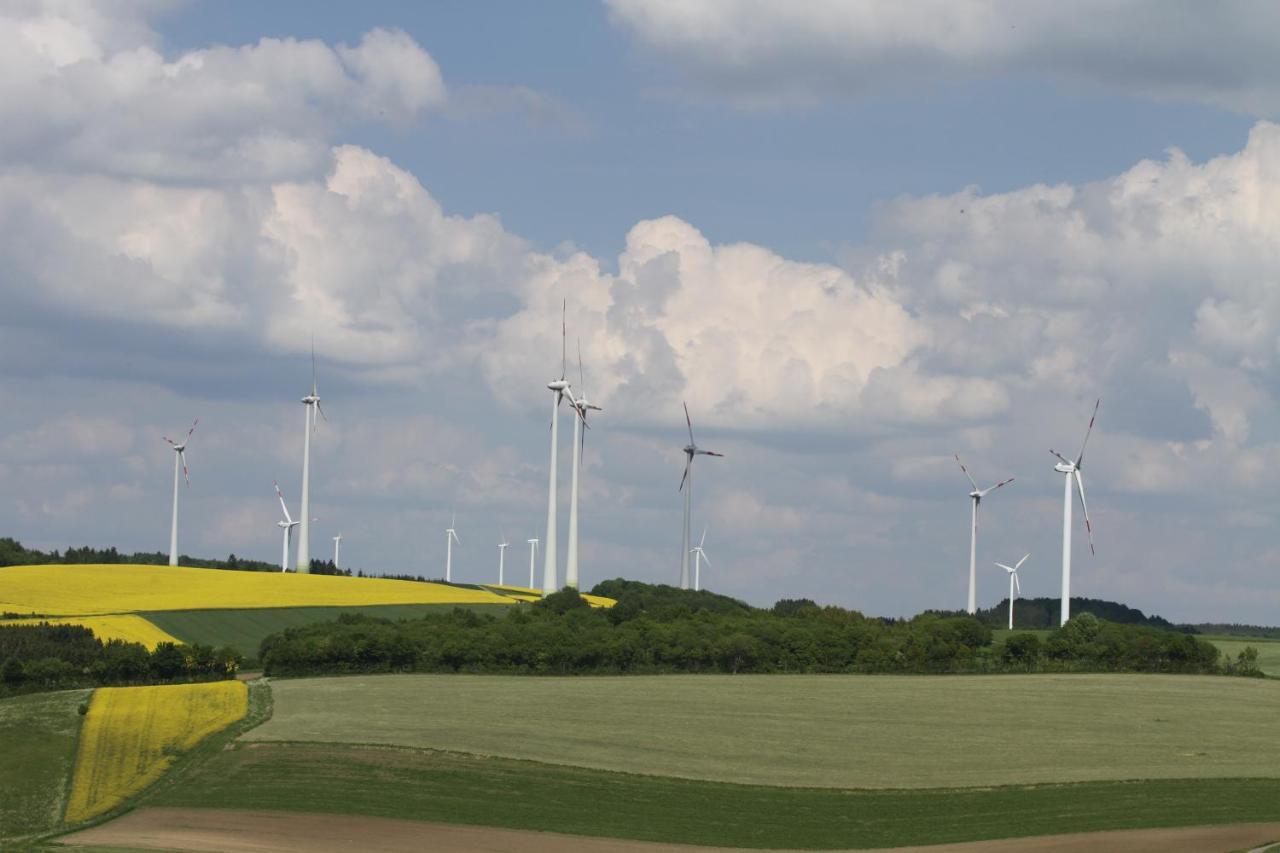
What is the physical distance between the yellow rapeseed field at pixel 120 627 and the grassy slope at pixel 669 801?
4630 cm

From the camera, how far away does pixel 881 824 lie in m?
67.6

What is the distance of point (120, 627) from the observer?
412 feet

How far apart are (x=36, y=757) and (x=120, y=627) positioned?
4851 centimetres

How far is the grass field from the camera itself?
424ft

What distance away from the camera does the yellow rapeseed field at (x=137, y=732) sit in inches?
2876

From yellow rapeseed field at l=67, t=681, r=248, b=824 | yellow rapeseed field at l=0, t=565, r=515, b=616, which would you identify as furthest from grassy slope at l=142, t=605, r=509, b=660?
yellow rapeseed field at l=67, t=681, r=248, b=824

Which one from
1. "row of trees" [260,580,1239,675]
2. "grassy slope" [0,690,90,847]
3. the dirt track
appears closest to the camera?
the dirt track

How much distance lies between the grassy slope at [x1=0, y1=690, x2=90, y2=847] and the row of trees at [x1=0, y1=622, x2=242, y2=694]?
551 centimetres

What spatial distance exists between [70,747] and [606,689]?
119 feet

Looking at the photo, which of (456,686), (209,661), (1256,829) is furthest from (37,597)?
(1256,829)

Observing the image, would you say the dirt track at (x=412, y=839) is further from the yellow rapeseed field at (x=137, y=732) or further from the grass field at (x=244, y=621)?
the grass field at (x=244, y=621)

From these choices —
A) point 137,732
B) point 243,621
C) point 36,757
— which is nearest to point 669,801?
point 137,732

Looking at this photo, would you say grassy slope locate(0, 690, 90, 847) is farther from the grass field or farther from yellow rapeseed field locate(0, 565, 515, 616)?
yellow rapeseed field locate(0, 565, 515, 616)

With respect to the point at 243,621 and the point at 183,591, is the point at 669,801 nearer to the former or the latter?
the point at 243,621
